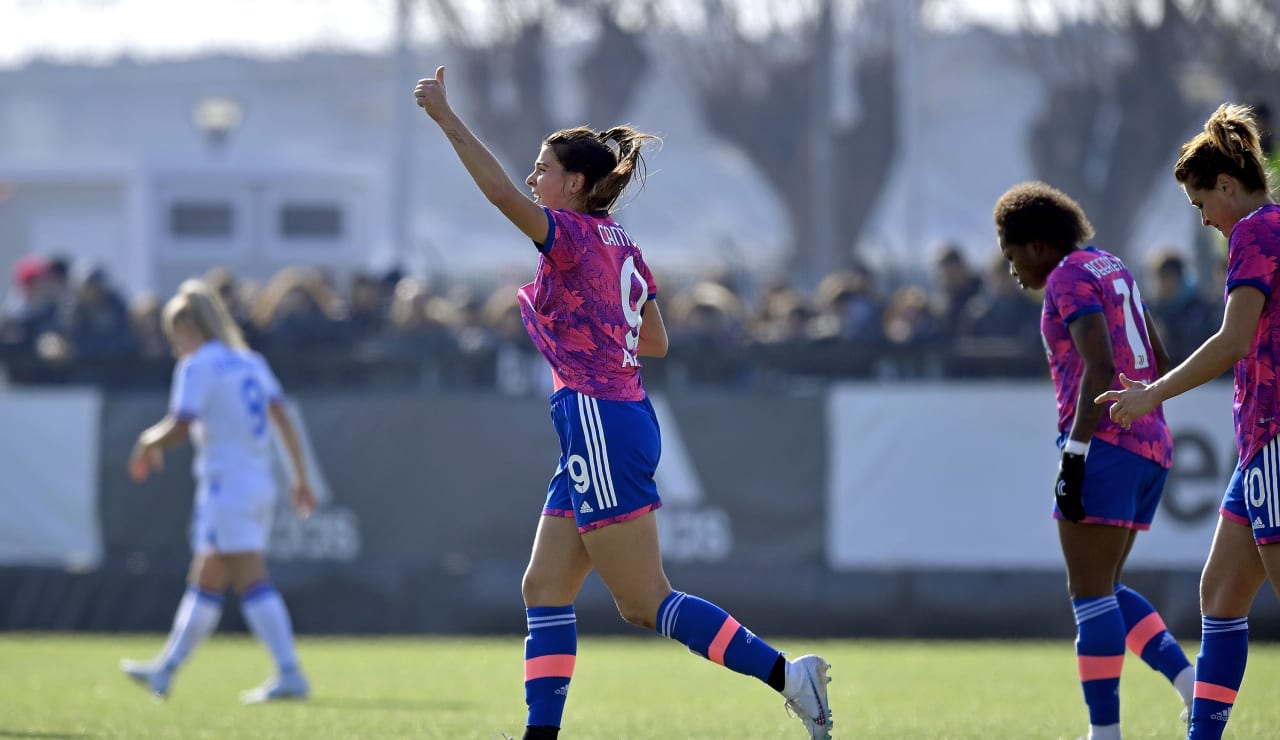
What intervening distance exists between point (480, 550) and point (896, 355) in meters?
3.33

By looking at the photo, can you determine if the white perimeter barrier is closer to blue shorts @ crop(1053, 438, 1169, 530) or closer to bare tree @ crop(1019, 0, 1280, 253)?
blue shorts @ crop(1053, 438, 1169, 530)

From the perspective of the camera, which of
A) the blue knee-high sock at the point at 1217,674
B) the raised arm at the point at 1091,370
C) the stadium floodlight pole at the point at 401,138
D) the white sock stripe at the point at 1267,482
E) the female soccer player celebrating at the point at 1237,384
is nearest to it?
the female soccer player celebrating at the point at 1237,384

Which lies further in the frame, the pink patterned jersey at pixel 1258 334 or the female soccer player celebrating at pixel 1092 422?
the female soccer player celebrating at pixel 1092 422

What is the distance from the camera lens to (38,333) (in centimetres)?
1551

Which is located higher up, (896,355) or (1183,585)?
(896,355)

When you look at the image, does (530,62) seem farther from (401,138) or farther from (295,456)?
(295,456)

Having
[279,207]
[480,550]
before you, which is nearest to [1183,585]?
[480,550]

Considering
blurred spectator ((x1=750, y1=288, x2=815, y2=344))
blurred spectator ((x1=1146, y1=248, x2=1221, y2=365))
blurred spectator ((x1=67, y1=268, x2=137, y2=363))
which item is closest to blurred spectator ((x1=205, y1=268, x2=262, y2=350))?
blurred spectator ((x1=67, y1=268, x2=137, y2=363))

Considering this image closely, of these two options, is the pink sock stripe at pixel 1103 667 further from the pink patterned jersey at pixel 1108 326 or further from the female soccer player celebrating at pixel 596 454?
the female soccer player celebrating at pixel 596 454

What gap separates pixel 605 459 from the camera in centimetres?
609

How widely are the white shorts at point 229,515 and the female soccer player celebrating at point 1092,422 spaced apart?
4697mm

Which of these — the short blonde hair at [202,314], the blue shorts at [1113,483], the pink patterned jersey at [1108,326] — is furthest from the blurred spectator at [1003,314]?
the blue shorts at [1113,483]

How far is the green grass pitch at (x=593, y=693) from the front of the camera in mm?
8031

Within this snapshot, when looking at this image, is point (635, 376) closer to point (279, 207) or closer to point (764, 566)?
point (764, 566)
